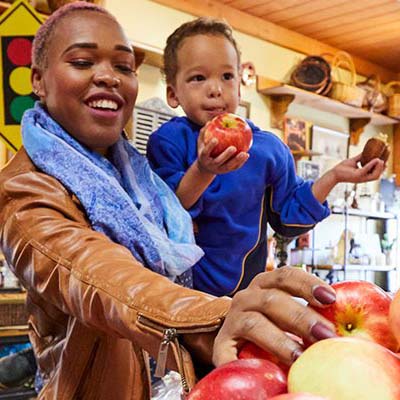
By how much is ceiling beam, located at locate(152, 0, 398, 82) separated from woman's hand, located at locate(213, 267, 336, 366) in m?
3.36

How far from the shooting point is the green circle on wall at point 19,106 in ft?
6.86

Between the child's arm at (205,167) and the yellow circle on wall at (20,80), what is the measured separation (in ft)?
3.32

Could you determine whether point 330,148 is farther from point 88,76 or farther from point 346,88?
point 88,76

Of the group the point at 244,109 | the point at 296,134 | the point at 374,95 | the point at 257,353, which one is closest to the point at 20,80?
the point at 257,353

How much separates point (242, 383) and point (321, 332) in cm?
9

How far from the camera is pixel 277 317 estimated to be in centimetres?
57

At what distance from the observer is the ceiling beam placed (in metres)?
3.91

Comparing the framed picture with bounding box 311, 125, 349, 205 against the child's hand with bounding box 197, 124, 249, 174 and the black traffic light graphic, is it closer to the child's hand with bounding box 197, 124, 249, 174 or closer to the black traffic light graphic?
the black traffic light graphic

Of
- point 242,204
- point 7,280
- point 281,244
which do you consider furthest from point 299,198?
point 281,244

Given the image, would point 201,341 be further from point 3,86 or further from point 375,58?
point 375,58

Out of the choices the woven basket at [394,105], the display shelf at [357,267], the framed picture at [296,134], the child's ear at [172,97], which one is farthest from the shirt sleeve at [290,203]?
the woven basket at [394,105]

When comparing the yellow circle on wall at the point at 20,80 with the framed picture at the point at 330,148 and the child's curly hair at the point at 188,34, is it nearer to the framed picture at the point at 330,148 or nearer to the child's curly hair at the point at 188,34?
the child's curly hair at the point at 188,34

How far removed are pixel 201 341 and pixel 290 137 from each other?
158 inches

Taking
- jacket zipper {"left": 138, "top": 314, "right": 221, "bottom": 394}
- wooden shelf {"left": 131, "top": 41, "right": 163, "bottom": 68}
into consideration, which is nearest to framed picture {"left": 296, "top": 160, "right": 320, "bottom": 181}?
wooden shelf {"left": 131, "top": 41, "right": 163, "bottom": 68}
